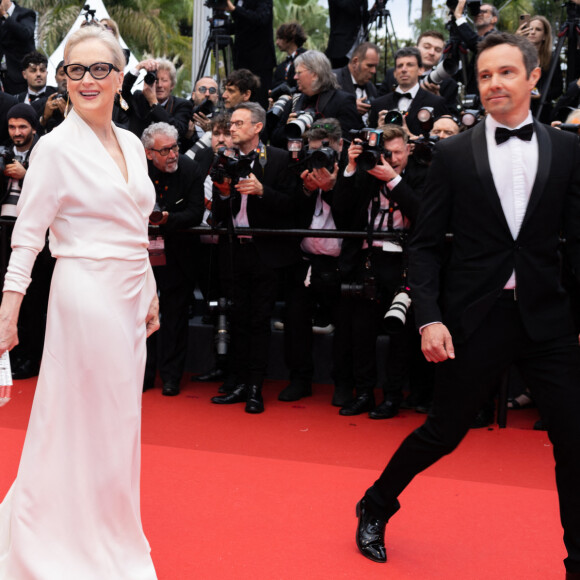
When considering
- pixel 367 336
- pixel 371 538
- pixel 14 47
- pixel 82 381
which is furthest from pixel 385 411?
pixel 14 47

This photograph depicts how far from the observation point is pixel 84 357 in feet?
9.33

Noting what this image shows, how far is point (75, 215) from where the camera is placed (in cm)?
280

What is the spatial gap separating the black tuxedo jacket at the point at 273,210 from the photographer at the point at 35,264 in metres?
1.57

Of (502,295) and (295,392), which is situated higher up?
(502,295)

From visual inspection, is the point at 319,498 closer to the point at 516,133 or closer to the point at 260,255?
the point at 516,133

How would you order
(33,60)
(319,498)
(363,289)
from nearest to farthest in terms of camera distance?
(319,498), (363,289), (33,60)

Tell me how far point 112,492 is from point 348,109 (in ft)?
14.1

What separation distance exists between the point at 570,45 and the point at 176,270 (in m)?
3.58

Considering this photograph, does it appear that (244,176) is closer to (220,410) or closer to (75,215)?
(220,410)

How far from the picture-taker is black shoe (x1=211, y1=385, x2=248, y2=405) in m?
5.86

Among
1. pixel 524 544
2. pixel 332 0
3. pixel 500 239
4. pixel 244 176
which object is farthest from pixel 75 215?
pixel 332 0

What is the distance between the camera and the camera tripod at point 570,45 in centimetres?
678

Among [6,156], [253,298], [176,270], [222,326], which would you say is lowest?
[222,326]

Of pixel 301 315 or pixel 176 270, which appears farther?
pixel 176 270
